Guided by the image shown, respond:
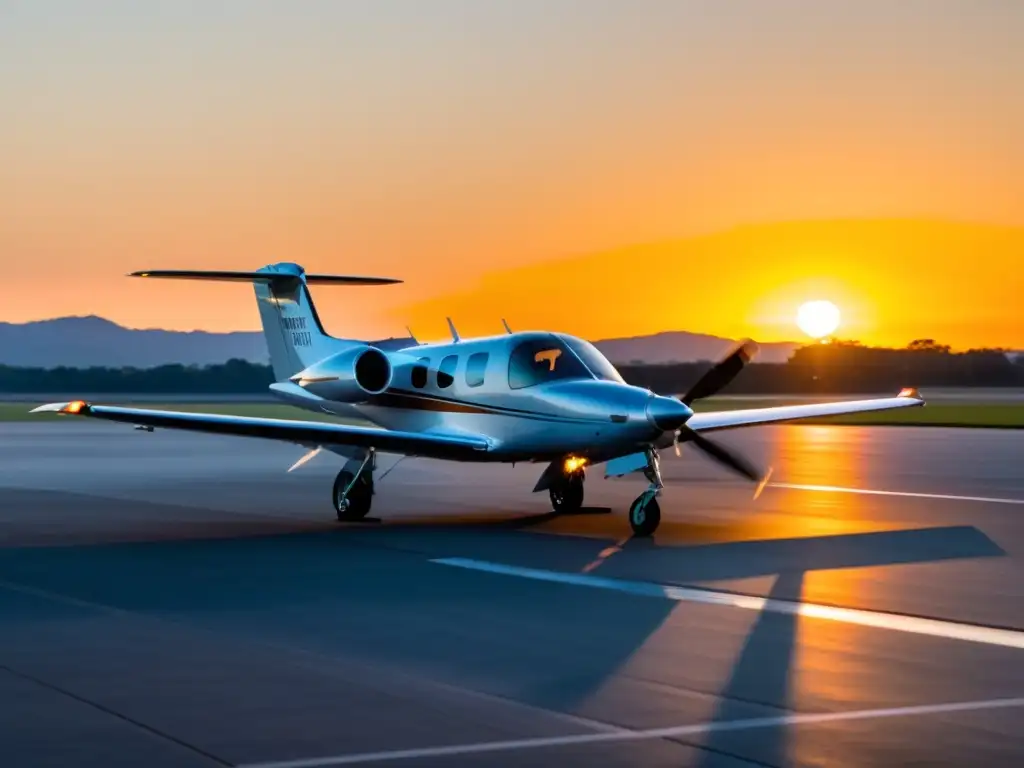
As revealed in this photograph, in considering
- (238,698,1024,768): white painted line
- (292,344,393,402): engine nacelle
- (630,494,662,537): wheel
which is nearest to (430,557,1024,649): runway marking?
(238,698,1024,768): white painted line

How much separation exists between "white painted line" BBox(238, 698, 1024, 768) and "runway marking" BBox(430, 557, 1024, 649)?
8.10 ft

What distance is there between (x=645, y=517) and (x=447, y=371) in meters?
4.61

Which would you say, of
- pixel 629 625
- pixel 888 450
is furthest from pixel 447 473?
pixel 629 625

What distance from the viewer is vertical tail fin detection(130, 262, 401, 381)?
27531mm

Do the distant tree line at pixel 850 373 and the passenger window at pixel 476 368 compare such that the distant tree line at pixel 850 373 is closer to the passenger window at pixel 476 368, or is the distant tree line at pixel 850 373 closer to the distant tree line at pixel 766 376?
the distant tree line at pixel 766 376

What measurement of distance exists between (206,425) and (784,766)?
13.9m

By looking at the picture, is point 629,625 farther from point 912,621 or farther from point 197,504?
point 197,504

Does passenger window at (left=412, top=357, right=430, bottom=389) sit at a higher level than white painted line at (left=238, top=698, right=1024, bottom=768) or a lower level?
higher

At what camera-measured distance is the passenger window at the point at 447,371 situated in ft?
75.3

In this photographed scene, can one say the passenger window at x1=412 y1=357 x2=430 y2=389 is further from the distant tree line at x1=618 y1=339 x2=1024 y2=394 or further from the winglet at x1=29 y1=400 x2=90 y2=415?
the distant tree line at x1=618 y1=339 x2=1024 y2=394

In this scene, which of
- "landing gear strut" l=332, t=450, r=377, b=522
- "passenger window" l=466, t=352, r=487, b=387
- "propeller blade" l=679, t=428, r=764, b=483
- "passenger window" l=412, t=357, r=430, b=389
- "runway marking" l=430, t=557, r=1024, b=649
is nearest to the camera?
"runway marking" l=430, t=557, r=1024, b=649

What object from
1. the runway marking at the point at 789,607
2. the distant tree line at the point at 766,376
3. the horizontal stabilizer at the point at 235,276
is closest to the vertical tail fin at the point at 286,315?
the horizontal stabilizer at the point at 235,276

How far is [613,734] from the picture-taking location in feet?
27.8

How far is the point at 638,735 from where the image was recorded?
8469 millimetres
